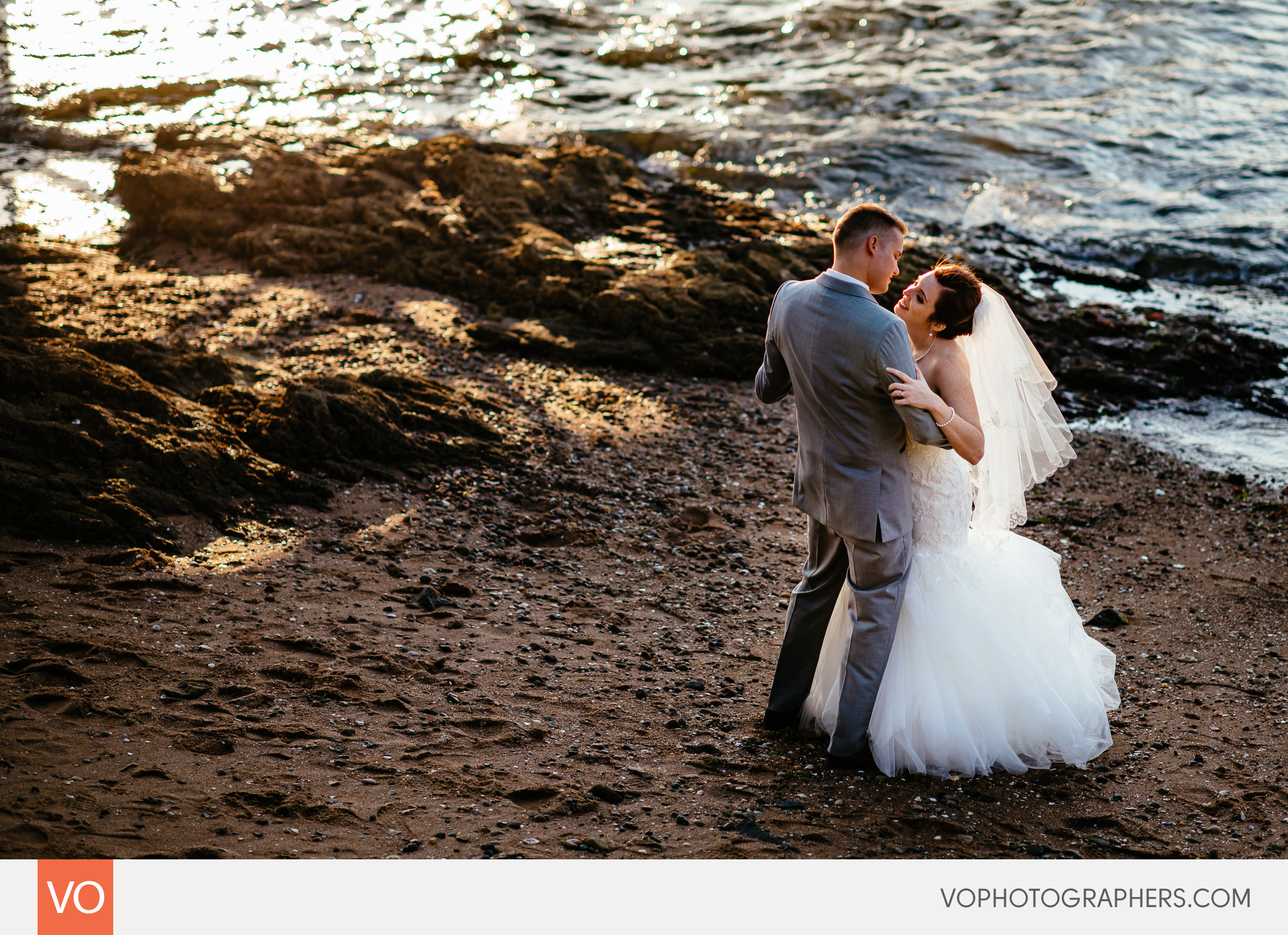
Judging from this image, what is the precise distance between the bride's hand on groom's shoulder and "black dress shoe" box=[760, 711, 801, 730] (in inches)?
66.8

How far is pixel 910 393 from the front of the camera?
13.3 feet

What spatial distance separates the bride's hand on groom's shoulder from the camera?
4059mm

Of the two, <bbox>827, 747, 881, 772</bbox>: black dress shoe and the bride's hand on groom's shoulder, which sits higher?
the bride's hand on groom's shoulder

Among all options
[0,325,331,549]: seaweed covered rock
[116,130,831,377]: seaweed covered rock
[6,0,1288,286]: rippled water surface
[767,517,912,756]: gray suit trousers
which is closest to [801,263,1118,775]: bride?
[767,517,912,756]: gray suit trousers

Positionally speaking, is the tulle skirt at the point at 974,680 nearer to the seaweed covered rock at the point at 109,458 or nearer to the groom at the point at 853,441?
the groom at the point at 853,441

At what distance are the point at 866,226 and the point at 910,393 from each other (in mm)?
740

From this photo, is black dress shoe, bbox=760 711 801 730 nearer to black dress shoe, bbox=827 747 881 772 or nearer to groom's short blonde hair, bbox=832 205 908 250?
black dress shoe, bbox=827 747 881 772

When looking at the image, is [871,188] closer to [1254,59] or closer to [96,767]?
[1254,59]

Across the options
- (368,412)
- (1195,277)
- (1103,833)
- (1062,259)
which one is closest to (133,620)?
(368,412)

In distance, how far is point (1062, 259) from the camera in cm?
1365

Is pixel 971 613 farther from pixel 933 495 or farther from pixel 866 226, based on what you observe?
pixel 866 226

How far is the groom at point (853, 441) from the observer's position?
4.15 metres

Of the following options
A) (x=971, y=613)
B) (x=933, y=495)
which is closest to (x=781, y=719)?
(x=971, y=613)

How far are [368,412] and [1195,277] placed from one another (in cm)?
1159
